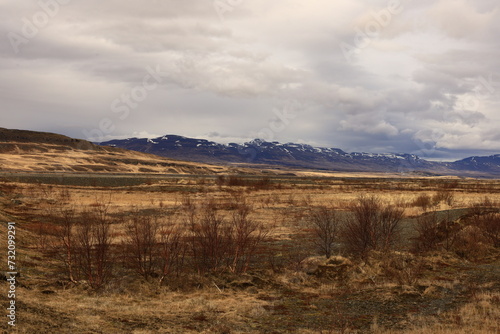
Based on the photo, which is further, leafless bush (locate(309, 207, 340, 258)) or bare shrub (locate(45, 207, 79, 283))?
leafless bush (locate(309, 207, 340, 258))

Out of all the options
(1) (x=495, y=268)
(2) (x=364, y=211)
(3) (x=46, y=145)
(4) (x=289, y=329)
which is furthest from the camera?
(3) (x=46, y=145)

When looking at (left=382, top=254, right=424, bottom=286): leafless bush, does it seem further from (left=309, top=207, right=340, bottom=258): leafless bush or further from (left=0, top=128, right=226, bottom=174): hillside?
(left=0, top=128, right=226, bottom=174): hillside

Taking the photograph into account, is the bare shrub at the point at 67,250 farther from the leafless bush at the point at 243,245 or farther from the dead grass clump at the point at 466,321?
the dead grass clump at the point at 466,321

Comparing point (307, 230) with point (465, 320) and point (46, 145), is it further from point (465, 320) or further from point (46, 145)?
point (46, 145)

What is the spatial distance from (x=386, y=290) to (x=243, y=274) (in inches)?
250

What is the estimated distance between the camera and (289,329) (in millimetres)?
11422

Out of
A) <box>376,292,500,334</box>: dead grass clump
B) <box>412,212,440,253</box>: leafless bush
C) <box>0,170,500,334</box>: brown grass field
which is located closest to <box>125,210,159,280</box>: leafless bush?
<box>0,170,500,334</box>: brown grass field

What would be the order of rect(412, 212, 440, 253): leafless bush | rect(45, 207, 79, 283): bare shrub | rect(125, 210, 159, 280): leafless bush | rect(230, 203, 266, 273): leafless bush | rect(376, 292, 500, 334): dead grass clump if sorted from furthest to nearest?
rect(412, 212, 440, 253): leafless bush < rect(230, 203, 266, 273): leafless bush < rect(125, 210, 159, 280): leafless bush < rect(45, 207, 79, 283): bare shrub < rect(376, 292, 500, 334): dead grass clump

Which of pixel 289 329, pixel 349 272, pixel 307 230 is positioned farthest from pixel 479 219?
pixel 289 329

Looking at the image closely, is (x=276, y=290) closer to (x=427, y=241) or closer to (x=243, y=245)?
(x=243, y=245)

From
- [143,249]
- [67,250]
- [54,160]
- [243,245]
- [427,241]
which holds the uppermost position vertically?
[54,160]

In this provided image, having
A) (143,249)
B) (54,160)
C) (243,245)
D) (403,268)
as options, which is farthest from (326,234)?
(54,160)

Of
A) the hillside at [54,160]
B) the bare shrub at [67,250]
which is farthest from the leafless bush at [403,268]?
the hillside at [54,160]

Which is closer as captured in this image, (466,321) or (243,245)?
(466,321)
